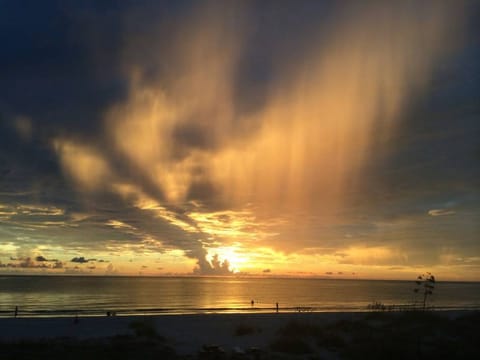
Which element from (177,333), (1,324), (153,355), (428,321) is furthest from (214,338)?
(1,324)

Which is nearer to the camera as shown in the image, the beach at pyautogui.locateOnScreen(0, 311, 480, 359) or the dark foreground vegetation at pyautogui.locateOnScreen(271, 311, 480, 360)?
the dark foreground vegetation at pyautogui.locateOnScreen(271, 311, 480, 360)

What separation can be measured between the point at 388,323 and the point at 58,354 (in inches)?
1009

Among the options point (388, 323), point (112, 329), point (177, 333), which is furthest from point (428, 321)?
point (112, 329)

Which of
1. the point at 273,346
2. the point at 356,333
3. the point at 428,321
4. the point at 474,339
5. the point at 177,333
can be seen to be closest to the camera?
the point at 273,346

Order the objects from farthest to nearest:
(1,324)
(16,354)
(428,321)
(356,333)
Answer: (1,324) → (428,321) → (356,333) → (16,354)

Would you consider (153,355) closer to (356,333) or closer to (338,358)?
(338,358)

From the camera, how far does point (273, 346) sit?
23.7 metres

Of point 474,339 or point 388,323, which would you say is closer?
point 474,339

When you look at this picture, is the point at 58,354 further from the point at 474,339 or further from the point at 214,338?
the point at 474,339

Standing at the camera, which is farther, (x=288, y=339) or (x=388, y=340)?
(x=288, y=339)

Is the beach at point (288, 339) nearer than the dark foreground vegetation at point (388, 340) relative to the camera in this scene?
No

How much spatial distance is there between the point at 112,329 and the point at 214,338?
1083 cm

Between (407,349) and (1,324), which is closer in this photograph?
(407,349)

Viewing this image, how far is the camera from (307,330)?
1104 inches
